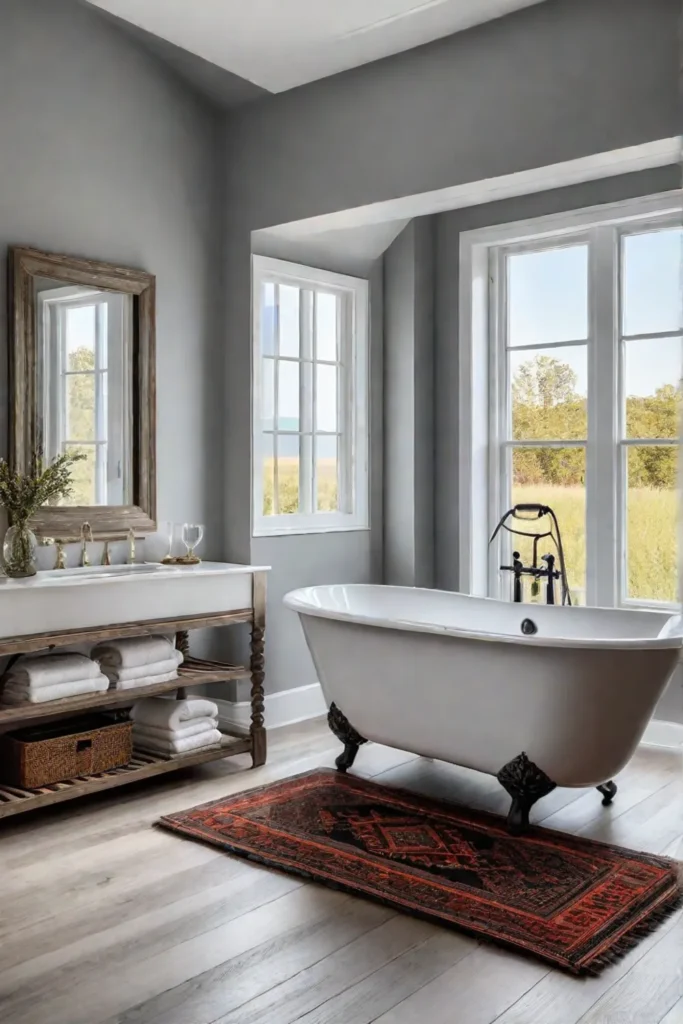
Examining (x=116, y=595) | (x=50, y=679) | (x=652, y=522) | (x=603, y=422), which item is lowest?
(x=50, y=679)

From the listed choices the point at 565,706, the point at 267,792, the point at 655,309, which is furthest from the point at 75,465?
the point at 655,309

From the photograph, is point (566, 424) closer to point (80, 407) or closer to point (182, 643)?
point (182, 643)

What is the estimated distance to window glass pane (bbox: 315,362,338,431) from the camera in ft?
15.9

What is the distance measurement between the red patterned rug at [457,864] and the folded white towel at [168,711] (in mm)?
428

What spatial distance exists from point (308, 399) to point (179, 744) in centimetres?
188

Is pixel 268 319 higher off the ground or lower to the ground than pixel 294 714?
higher

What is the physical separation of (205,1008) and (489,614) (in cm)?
226

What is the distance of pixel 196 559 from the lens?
416 centimetres

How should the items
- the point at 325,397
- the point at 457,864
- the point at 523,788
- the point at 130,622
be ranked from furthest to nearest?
the point at 325,397 < the point at 130,622 < the point at 523,788 < the point at 457,864

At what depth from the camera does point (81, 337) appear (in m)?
3.93

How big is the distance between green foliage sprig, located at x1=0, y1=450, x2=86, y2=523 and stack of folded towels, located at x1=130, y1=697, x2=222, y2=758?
0.94 metres

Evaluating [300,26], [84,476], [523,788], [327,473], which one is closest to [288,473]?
[327,473]

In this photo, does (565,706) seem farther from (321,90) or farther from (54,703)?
(321,90)

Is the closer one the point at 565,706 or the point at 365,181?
the point at 565,706
